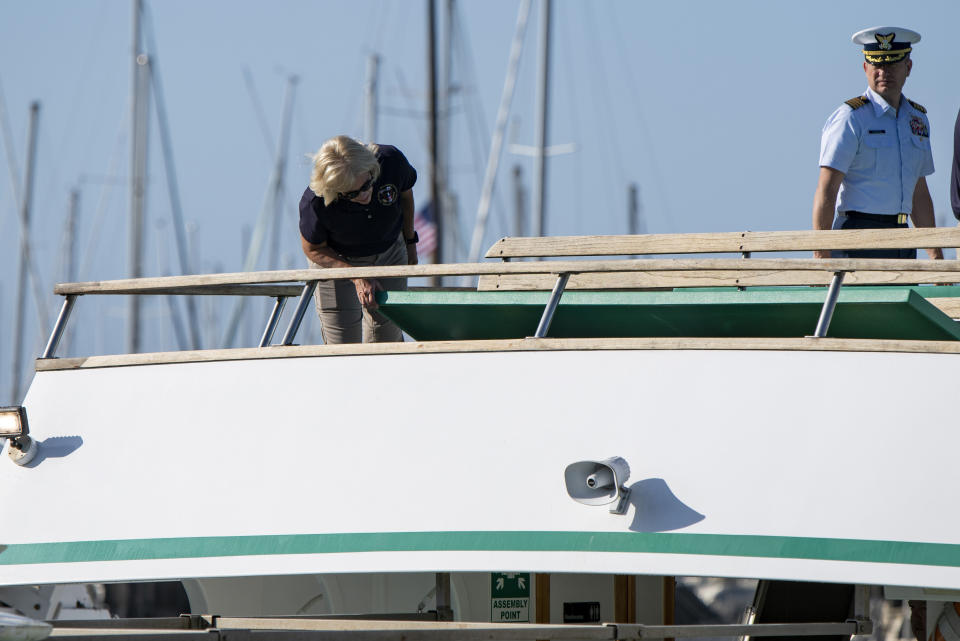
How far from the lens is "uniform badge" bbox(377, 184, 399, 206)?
5891 millimetres

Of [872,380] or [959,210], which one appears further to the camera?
[959,210]

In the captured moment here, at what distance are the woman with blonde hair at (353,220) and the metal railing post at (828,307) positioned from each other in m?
2.00

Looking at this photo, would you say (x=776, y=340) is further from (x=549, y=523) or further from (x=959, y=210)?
(x=959, y=210)

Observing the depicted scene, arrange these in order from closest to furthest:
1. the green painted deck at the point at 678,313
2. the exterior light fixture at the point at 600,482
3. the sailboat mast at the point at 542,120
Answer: the exterior light fixture at the point at 600,482
the green painted deck at the point at 678,313
the sailboat mast at the point at 542,120

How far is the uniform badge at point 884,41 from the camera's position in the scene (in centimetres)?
612

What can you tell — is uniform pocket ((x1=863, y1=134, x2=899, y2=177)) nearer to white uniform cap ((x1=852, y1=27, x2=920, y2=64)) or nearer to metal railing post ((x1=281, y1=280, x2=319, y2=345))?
white uniform cap ((x1=852, y1=27, x2=920, y2=64))

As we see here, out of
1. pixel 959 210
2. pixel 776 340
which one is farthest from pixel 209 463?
pixel 959 210

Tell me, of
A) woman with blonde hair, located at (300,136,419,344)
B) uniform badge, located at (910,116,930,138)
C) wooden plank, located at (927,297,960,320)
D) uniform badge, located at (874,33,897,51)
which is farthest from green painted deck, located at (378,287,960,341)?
uniform badge, located at (874,33,897,51)

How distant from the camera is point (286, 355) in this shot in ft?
15.6

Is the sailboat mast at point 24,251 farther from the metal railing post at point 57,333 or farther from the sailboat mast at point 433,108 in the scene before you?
the metal railing post at point 57,333

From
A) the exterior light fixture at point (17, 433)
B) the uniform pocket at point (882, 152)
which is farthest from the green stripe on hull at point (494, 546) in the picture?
the uniform pocket at point (882, 152)

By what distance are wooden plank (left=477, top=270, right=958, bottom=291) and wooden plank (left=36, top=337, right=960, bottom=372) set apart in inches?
32.2

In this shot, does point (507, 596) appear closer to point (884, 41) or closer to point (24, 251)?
point (884, 41)

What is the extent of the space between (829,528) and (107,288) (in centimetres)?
293
